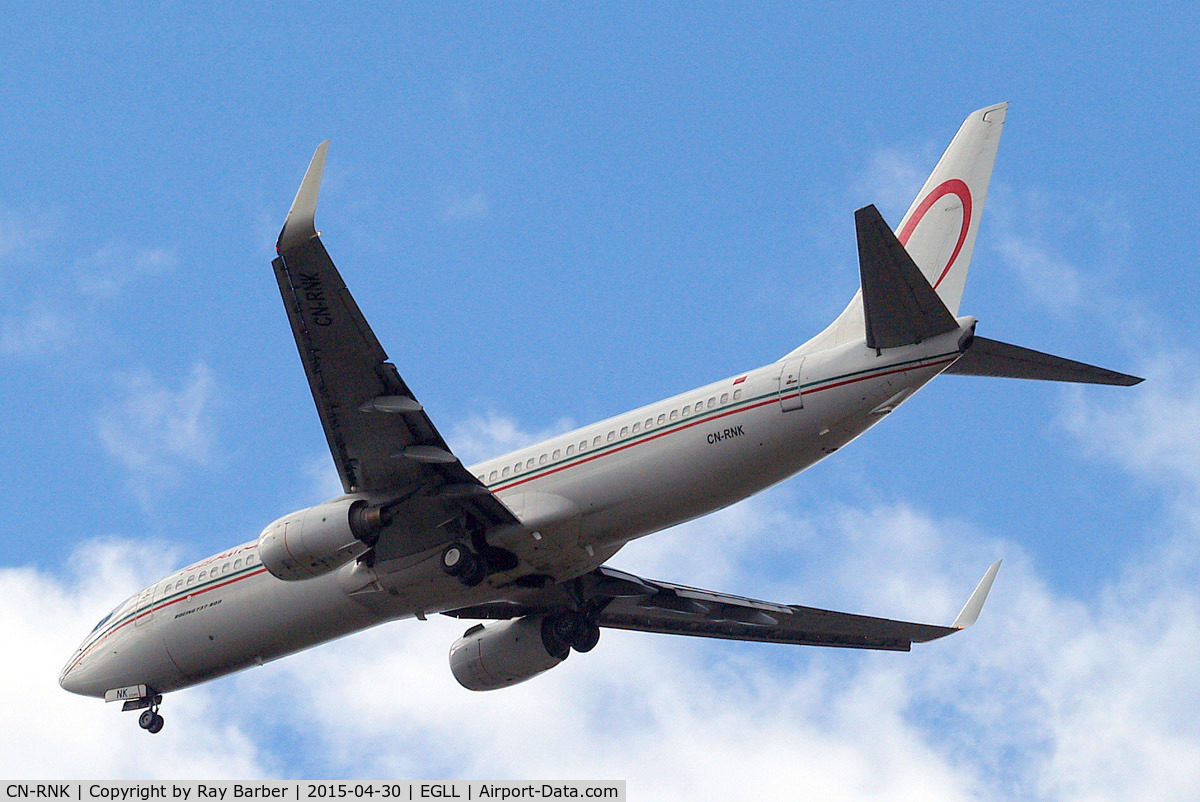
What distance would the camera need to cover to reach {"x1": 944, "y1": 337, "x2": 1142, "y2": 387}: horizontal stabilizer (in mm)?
23562

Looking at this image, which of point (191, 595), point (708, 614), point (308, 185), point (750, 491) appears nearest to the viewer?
point (308, 185)

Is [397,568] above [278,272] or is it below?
below

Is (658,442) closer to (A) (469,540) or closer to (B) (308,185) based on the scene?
(A) (469,540)

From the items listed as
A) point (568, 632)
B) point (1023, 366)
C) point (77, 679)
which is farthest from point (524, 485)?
point (77, 679)

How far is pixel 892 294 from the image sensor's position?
23406 millimetres

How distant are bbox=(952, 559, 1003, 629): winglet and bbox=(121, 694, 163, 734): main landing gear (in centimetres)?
1677

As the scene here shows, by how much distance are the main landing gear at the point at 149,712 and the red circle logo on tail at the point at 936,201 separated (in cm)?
1786

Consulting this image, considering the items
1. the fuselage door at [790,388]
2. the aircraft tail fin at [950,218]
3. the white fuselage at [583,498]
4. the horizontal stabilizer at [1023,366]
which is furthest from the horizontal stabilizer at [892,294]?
the aircraft tail fin at [950,218]

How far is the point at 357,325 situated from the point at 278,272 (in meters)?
1.47

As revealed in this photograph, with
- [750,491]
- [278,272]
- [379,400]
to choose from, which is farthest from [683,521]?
[278,272]

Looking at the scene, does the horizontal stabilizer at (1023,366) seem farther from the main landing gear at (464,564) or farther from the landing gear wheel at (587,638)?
the landing gear wheel at (587,638)

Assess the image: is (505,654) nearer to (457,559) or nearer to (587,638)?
(587,638)

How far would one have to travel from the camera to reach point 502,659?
3216 centimetres
